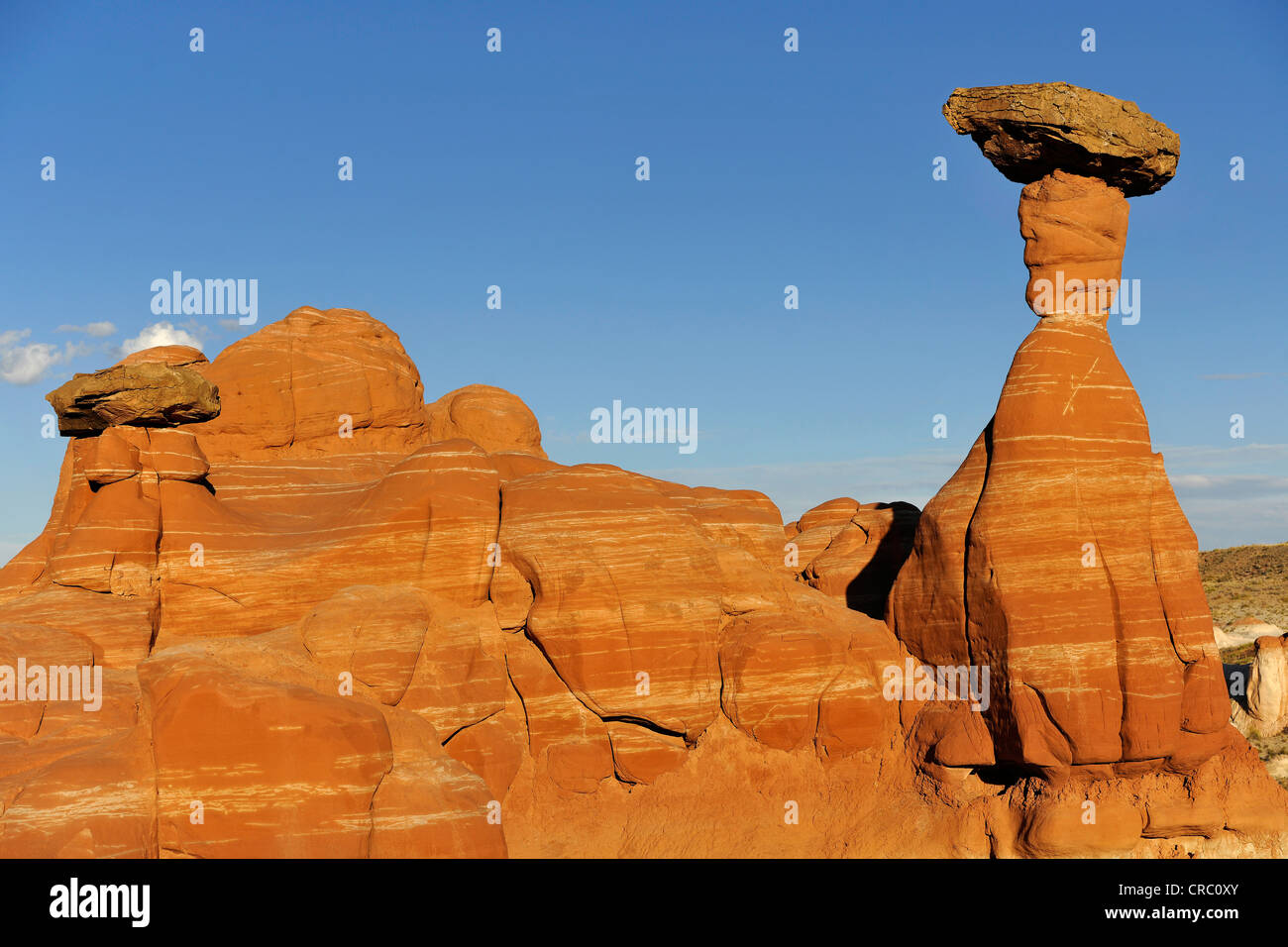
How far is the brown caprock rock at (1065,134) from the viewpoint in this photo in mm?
25844

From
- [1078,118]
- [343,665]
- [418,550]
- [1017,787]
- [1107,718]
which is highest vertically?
[1078,118]

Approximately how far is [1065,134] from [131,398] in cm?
2157

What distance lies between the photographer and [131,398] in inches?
1020

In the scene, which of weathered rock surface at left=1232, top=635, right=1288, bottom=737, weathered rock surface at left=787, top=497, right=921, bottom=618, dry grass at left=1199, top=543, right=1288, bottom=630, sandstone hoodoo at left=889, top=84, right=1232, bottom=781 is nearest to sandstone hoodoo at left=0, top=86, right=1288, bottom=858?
sandstone hoodoo at left=889, top=84, right=1232, bottom=781

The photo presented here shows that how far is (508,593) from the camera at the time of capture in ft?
87.5

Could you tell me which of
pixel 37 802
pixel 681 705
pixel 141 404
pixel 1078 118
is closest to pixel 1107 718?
pixel 681 705

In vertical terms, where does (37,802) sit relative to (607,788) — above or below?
above

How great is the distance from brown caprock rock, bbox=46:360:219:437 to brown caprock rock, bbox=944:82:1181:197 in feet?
61.2

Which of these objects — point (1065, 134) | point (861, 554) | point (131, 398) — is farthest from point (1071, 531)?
point (131, 398)

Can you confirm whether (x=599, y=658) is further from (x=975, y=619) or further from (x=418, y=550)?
(x=975, y=619)

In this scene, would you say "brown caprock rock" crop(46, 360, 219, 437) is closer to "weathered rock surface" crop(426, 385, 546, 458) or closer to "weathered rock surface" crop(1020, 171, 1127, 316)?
"weathered rock surface" crop(426, 385, 546, 458)

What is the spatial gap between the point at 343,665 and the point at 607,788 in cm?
680

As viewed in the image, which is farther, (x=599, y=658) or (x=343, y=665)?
(x=599, y=658)
